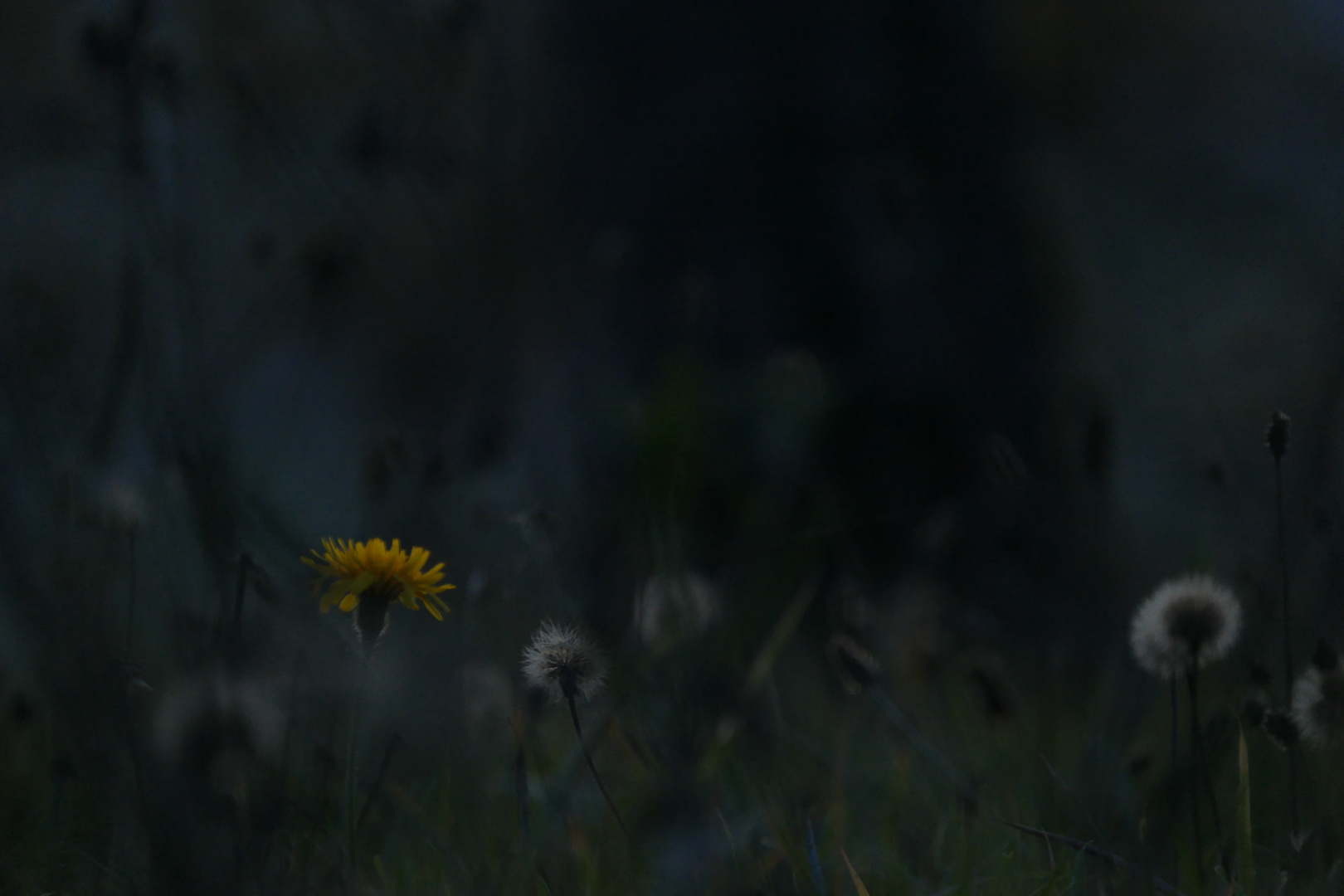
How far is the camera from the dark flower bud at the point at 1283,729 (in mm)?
1000

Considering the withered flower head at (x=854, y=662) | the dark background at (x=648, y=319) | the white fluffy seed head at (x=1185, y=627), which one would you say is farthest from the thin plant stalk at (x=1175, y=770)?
the dark background at (x=648, y=319)

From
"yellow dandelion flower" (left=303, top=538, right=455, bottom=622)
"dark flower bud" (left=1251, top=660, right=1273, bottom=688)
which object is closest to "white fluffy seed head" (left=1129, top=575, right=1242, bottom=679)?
"dark flower bud" (left=1251, top=660, right=1273, bottom=688)

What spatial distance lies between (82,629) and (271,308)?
0.81m

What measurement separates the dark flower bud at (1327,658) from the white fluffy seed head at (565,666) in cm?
69

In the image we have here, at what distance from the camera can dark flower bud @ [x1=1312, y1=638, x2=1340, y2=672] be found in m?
1.03

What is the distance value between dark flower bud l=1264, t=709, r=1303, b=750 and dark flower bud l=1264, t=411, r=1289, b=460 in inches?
9.8

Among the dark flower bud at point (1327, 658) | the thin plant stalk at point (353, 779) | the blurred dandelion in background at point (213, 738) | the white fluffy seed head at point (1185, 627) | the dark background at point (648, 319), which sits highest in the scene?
the dark background at point (648, 319)

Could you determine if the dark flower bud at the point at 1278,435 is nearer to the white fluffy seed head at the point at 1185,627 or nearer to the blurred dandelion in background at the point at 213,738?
the white fluffy seed head at the point at 1185,627

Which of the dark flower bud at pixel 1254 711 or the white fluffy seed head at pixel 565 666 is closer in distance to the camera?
the white fluffy seed head at pixel 565 666

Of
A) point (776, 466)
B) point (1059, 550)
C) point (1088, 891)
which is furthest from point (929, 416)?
point (1088, 891)

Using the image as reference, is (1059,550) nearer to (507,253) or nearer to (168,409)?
(507,253)

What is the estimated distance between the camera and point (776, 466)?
85.4 inches

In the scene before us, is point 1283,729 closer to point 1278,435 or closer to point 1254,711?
point 1254,711

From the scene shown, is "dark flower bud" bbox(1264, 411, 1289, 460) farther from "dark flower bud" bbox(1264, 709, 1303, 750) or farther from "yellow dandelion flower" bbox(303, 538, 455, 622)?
"yellow dandelion flower" bbox(303, 538, 455, 622)
